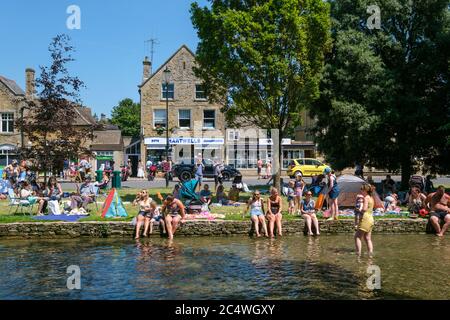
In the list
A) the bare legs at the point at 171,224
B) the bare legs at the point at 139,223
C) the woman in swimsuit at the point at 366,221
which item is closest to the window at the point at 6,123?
the bare legs at the point at 139,223

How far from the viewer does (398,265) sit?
11492mm

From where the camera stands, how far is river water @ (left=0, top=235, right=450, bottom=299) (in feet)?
30.5

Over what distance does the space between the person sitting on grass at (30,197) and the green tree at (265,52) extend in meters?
9.06

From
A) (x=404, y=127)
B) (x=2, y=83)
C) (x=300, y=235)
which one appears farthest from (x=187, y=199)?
(x=2, y=83)

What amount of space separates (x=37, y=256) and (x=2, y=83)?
3654 cm

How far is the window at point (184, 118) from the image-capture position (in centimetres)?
4567

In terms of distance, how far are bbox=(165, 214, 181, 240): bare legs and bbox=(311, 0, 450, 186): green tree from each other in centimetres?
1129

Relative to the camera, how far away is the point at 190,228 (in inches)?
616

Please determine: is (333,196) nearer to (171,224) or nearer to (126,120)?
(171,224)

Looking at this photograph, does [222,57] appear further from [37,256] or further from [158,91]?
[158,91]

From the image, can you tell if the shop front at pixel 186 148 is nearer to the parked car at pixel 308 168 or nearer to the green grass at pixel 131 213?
the parked car at pixel 308 168

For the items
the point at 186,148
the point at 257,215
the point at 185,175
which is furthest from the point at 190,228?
the point at 186,148

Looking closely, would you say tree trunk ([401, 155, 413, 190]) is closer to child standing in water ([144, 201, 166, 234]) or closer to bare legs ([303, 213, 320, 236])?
bare legs ([303, 213, 320, 236])

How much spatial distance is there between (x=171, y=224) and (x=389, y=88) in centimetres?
1313
